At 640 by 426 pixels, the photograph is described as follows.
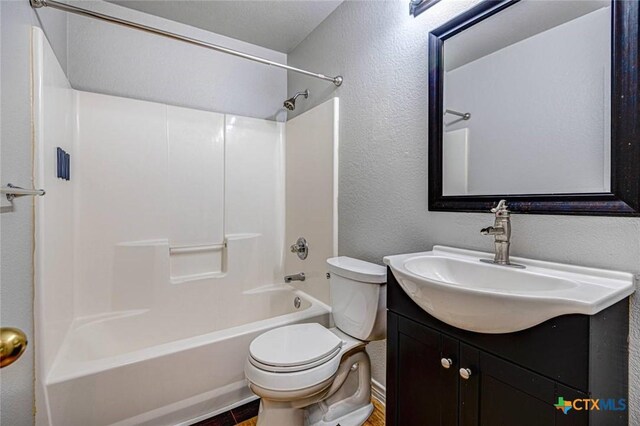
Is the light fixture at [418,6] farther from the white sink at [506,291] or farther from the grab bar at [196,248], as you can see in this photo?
the grab bar at [196,248]

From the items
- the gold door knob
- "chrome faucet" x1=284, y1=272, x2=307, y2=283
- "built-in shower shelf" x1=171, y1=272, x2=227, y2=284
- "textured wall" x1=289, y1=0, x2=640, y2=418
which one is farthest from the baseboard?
the gold door knob

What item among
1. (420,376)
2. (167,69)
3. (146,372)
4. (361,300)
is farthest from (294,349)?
(167,69)

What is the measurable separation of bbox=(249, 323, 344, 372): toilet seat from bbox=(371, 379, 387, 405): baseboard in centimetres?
47

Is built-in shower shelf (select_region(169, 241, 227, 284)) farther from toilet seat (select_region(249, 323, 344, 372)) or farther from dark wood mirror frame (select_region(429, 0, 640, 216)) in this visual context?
dark wood mirror frame (select_region(429, 0, 640, 216))

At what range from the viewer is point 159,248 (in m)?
2.03

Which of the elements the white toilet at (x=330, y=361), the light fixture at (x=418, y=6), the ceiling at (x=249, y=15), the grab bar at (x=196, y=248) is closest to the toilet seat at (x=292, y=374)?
the white toilet at (x=330, y=361)

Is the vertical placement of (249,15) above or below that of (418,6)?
above

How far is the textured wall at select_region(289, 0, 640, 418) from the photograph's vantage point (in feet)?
2.91

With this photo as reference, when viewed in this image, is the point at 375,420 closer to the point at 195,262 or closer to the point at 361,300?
the point at 361,300

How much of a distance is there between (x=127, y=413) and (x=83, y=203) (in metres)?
1.24

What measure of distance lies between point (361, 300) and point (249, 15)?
1.99 m

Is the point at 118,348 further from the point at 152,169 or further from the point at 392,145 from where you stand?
the point at 392,145

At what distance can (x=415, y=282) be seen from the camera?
886 mm

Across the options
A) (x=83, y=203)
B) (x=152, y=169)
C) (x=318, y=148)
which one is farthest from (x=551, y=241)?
(x=83, y=203)
